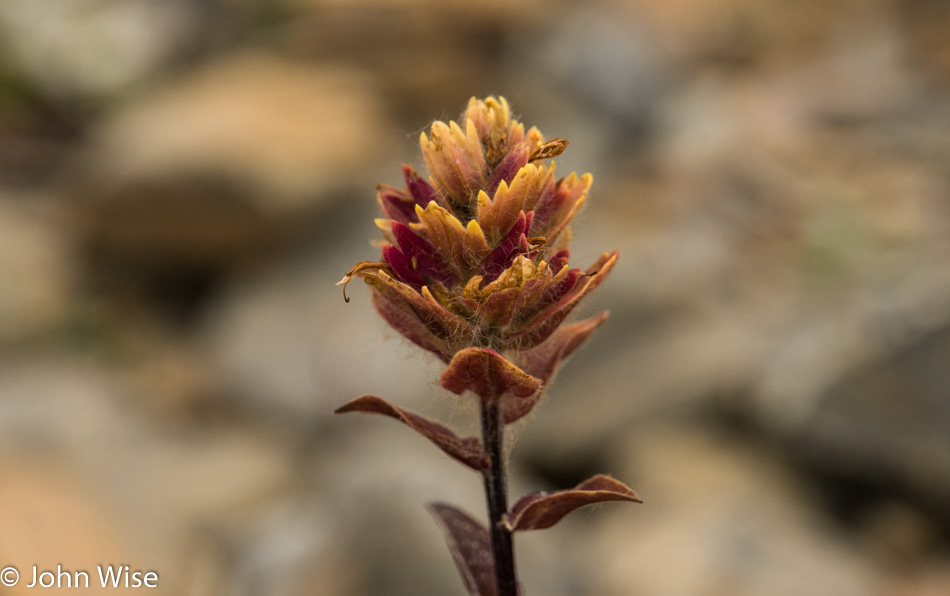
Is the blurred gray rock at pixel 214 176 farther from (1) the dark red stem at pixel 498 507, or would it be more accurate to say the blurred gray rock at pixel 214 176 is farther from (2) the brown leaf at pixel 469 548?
(1) the dark red stem at pixel 498 507

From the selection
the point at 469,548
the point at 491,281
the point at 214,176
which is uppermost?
the point at 214,176

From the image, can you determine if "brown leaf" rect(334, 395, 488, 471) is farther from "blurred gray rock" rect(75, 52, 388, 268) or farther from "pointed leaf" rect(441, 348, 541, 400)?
"blurred gray rock" rect(75, 52, 388, 268)

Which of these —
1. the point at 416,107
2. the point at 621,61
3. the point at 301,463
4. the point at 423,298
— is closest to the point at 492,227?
the point at 423,298

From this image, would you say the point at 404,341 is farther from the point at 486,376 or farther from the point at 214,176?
the point at 214,176

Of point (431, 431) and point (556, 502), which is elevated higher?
point (431, 431)

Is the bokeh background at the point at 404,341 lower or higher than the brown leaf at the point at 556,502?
higher

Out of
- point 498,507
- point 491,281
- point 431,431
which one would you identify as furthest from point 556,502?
point 491,281

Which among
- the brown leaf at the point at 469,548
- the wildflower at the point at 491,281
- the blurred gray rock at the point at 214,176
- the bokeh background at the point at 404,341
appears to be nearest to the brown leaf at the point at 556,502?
the wildflower at the point at 491,281
